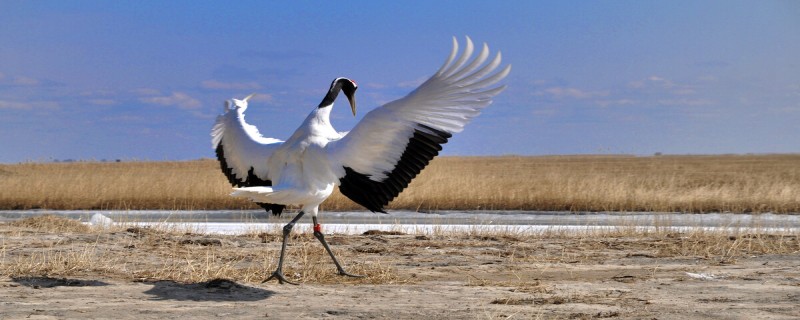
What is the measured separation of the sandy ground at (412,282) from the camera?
7336mm

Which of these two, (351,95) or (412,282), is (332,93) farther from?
(412,282)

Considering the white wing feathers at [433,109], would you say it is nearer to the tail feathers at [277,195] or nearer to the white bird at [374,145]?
the white bird at [374,145]

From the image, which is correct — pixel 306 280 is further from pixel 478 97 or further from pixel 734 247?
pixel 734 247

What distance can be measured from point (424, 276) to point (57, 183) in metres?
23.8

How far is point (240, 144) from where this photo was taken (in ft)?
30.1

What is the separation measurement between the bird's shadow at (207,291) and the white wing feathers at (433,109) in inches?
60.0

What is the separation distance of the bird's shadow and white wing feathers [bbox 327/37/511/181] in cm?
152

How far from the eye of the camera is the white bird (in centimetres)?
788

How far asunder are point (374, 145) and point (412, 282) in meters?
1.65

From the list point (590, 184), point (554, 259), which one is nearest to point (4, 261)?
point (554, 259)

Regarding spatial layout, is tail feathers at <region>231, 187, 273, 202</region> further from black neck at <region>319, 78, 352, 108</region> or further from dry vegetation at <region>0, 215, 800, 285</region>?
dry vegetation at <region>0, 215, 800, 285</region>

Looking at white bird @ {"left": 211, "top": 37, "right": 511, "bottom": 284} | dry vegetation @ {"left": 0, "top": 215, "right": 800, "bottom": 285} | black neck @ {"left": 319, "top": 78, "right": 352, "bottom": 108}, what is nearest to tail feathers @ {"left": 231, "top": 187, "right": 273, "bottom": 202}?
white bird @ {"left": 211, "top": 37, "right": 511, "bottom": 284}

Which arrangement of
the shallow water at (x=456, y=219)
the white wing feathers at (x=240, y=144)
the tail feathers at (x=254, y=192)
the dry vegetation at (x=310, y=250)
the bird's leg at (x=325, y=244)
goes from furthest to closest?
the shallow water at (x=456, y=219) → the dry vegetation at (x=310, y=250) → the bird's leg at (x=325, y=244) → the white wing feathers at (x=240, y=144) → the tail feathers at (x=254, y=192)

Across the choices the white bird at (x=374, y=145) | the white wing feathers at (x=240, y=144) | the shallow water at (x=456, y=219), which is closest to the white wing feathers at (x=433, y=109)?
the white bird at (x=374, y=145)
